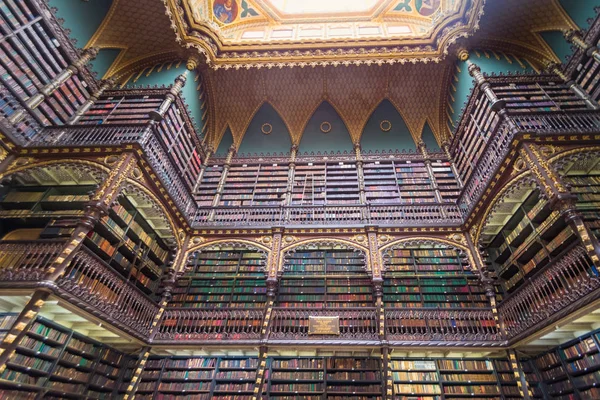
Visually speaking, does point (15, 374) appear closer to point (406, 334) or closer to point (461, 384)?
→ point (406, 334)

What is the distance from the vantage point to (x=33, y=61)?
6250mm

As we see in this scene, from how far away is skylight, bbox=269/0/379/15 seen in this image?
1147 centimetres

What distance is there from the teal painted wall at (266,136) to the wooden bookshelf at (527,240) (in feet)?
20.5

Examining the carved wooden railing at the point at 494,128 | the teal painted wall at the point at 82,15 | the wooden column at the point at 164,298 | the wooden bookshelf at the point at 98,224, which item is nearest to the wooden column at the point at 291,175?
the wooden column at the point at 164,298

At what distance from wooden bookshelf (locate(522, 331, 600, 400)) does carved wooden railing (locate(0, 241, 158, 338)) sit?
6.82 m

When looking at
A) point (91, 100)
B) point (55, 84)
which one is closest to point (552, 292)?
point (55, 84)

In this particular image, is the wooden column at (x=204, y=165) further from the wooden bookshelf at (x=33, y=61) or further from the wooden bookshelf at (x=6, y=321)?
the wooden bookshelf at (x=6, y=321)

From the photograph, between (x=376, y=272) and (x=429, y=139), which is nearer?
(x=376, y=272)

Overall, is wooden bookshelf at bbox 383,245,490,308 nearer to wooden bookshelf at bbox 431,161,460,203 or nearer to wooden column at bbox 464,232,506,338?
wooden column at bbox 464,232,506,338

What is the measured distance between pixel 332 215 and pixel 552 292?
423cm

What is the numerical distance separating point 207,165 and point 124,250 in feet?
12.4

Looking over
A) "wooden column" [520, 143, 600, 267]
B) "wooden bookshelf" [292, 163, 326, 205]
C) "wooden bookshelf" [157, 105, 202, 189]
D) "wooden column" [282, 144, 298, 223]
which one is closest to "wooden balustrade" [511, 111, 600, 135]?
"wooden column" [520, 143, 600, 267]

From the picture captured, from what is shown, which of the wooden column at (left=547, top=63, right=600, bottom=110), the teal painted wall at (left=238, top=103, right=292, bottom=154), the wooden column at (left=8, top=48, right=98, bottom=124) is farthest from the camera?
the teal painted wall at (left=238, top=103, right=292, bottom=154)

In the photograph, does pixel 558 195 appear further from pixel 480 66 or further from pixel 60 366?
pixel 60 366
